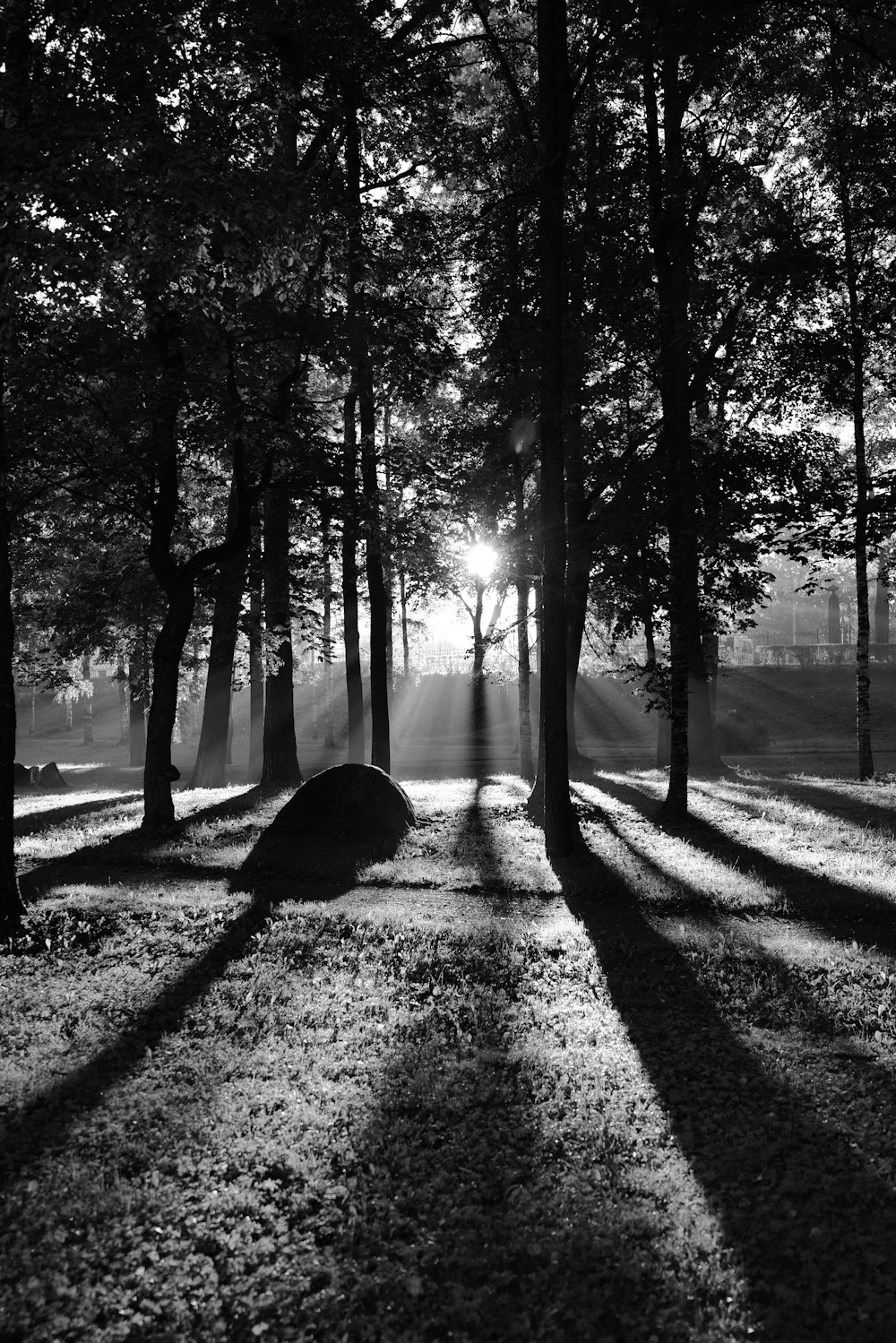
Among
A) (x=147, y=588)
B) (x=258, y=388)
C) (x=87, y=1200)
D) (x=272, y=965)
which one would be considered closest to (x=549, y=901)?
(x=272, y=965)

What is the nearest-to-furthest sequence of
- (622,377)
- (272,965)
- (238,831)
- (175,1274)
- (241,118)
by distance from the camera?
(175,1274) → (272,965) → (241,118) → (238,831) → (622,377)

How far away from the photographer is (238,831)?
14805mm

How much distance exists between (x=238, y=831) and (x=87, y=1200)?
10579 mm

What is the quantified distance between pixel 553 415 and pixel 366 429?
7968 millimetres

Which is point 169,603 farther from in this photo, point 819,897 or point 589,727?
point 589,727

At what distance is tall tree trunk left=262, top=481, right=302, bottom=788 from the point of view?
2017cm

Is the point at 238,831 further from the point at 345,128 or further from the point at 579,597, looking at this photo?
the point at 345,128

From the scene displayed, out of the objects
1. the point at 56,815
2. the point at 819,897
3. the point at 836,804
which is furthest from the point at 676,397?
the point at 56,815

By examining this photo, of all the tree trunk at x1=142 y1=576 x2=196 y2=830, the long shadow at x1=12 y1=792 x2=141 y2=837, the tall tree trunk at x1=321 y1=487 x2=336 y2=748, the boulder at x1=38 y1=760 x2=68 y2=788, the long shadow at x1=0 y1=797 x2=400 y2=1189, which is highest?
A: the tall tree trunk at x1=321 y1=487 x2=336 y2=748

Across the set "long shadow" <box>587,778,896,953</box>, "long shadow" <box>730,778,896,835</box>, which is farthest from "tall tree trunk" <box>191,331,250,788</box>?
"long shadow" <box>730,778,896,835</box>

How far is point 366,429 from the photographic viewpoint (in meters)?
19.7

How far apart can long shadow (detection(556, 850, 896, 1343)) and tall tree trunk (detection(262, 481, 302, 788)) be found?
1454cm

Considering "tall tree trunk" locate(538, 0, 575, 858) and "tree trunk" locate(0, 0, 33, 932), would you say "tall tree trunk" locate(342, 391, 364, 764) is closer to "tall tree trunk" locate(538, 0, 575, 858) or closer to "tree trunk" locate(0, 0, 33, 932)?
"tall tree trunk" locate(538, 0, 575, 858)

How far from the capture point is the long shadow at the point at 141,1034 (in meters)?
5.01
